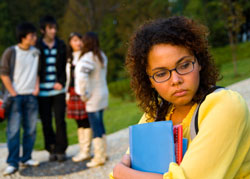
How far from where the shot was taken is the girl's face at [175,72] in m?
1.44

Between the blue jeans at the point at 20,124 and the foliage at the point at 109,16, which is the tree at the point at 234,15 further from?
the blue jeans at the point at 20,124

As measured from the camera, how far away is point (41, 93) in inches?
198

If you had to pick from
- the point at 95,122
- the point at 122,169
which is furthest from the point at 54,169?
the point at 122,169

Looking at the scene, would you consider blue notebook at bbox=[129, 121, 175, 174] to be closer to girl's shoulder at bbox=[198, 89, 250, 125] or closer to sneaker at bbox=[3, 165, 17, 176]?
girl's shoulder at bbox=[198, 89, 250, 125]

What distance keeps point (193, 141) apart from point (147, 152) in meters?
0.23

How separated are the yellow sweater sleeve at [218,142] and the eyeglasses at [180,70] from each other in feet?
0.80

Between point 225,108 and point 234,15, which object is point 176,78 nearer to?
point 225,108

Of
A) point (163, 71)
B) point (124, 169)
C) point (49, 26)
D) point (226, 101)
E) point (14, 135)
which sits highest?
point (49, 26)

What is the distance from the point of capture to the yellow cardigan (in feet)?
3.91

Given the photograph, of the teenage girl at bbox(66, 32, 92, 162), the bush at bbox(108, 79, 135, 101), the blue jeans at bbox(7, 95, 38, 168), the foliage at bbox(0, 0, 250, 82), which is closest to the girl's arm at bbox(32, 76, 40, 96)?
the blue jeans at bbox(7, 95, 38, 168)

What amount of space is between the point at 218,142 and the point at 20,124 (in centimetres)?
398

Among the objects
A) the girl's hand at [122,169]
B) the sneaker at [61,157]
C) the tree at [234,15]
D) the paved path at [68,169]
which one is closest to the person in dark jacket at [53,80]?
the sneaker at [61,157]

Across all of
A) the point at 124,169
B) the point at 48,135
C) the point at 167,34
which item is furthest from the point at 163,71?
the point at 48,135

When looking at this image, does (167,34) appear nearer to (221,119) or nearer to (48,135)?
(221,119)
